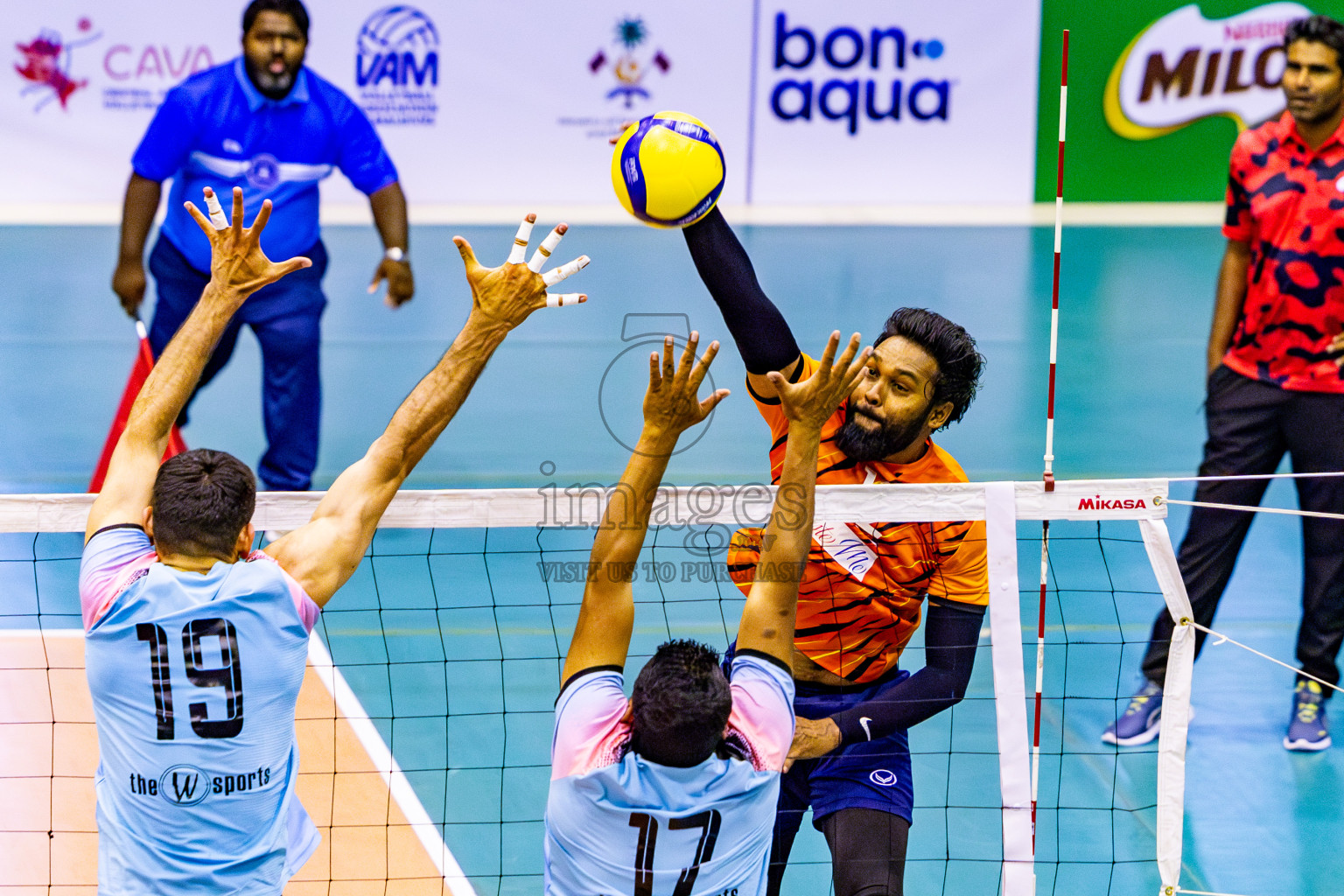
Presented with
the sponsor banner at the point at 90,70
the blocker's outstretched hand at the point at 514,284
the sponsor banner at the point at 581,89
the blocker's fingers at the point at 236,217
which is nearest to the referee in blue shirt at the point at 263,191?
the blocker's fingers at the point at 236,217

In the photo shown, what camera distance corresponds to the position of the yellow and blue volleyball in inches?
149

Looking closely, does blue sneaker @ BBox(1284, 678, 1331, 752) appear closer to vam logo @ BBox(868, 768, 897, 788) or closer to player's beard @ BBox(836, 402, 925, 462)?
vam logo @ BBox(868, 768, 897, 788)

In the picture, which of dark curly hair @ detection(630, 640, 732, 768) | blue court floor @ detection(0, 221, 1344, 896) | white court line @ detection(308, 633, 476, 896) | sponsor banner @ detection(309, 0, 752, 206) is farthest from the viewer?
sponsor banner @ detection(309, 0, 752, 206)

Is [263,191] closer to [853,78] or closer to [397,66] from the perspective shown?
[397,66]

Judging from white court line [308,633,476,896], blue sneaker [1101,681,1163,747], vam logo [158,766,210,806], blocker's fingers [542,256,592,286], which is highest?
blocker's fingers [542,256,592,286]

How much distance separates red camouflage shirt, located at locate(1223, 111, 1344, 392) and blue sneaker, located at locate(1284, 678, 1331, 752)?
128 centimetres

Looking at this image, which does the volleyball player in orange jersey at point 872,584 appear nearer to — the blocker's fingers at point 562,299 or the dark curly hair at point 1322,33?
the blocker's fingers at point 562,299

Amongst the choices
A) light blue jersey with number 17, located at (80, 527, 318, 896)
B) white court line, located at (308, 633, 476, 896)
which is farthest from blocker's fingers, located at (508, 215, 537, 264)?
white court line, located at (308, 633, 476, 896)

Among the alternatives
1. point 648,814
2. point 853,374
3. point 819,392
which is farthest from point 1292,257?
point 648,814

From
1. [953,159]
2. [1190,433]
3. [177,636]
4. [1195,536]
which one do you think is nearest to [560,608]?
[1195,536]

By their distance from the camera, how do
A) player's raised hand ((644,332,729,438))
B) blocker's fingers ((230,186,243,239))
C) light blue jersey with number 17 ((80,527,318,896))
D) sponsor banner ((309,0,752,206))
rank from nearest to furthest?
1. light blue jersey with number 17 ((80,527,318,896))
2. player's raised hand ((644,332,729,438))
3. blocker's fingers ((230,186,243,239))
4. sponsor banner ((309,0,752,206))

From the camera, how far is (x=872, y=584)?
4070 millimetres

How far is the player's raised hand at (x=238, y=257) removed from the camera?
11.4 ft

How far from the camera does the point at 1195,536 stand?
566cm
